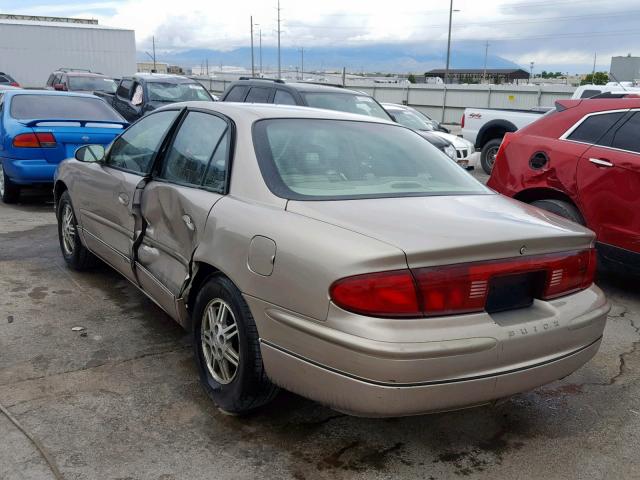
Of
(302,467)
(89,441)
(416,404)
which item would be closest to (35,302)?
(89,441)

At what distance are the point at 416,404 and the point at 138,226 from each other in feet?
7.42

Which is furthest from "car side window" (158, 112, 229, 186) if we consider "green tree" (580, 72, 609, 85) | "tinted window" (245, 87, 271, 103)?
"green tree" (580, 72, 609, 85)

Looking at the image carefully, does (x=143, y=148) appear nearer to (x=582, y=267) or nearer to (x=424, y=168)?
(x=424, y=168)

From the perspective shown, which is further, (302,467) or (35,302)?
(35,302)

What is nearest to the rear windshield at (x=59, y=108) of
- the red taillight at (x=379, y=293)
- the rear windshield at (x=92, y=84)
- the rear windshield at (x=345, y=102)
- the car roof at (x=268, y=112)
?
the rear windshield at (x=345, y=102)

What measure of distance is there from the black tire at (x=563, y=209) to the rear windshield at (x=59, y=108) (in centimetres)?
574

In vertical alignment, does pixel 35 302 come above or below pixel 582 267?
below

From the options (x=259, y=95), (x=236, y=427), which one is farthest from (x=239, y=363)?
(x=259, y=95)

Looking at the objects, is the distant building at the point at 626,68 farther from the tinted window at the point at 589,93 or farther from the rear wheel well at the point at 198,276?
the rear wheel well at the point at 198,276

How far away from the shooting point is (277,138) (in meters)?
3.33

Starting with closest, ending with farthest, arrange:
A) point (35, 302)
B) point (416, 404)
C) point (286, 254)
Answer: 1. point (416, 404)
2. point (286, 254)
3. point (35, 302)

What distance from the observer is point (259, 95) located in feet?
31.8

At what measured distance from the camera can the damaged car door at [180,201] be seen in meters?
3.33

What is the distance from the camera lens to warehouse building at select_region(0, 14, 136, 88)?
40.6 meters
